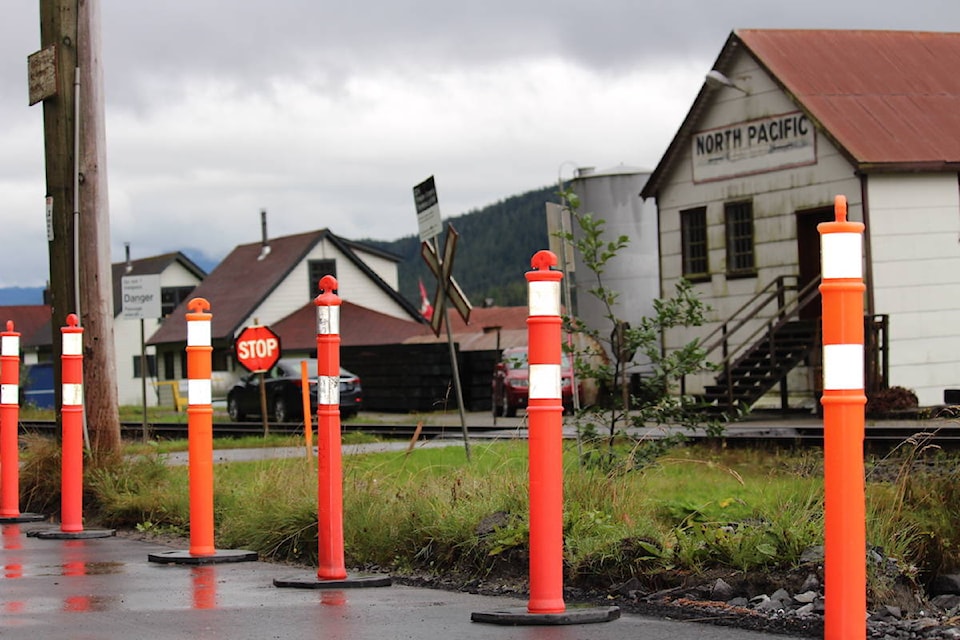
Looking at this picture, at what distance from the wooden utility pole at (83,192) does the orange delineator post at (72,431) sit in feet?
5.37

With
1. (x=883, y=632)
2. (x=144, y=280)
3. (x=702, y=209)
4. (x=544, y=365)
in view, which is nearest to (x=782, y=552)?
(x=883, y=632)

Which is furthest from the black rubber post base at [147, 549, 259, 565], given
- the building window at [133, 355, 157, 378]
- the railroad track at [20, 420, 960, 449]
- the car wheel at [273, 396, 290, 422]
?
the building window at [133, 355, 157, 378]

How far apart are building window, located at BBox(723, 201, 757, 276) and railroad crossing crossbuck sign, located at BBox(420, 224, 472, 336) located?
54.2 feet

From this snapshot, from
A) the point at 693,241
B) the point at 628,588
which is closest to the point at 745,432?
the point at 693,241

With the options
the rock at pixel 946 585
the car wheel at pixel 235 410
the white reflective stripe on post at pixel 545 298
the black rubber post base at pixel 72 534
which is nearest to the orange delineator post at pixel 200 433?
the black rubber post base at pixel 72 534

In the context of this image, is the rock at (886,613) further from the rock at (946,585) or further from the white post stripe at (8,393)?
the white post stripe at (8,393)

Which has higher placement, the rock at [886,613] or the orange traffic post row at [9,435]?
the orange traffic post row at [9,435]

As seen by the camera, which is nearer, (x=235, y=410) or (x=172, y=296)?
(x=235, y=410)

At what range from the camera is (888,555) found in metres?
6.86

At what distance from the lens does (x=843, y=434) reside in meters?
4.86

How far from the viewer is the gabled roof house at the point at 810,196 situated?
27234 millimetres

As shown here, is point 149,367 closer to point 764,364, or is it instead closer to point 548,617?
point 764,364

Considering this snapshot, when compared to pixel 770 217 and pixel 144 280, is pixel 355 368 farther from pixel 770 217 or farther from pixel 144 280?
pixel 144 280

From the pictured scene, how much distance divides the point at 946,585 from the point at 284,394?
28.2 metres
